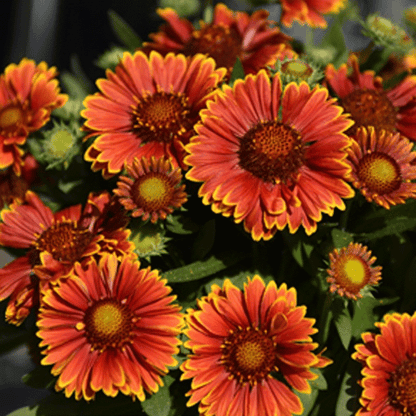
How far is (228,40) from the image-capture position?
74cm

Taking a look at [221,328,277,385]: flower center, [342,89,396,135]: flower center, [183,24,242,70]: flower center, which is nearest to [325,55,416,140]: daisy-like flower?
[342,89,396,135]: flower center

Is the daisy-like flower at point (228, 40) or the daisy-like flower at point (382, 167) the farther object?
the daisy-like flower at point (228, 40)

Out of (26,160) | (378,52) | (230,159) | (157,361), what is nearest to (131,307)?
(157,361)

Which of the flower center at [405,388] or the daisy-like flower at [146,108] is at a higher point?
the daisy-like flower at [146,108]

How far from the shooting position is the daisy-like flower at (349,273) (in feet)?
1.72

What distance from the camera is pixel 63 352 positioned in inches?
21.0

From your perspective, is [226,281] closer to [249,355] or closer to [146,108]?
[249,355]

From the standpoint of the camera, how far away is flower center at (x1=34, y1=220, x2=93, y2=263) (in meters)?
0.57

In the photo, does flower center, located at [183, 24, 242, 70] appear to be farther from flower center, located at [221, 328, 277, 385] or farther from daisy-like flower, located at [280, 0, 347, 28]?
flower center, located at [221, 328, 277, 385]

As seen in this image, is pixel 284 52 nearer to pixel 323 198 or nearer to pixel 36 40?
pixel 323 198

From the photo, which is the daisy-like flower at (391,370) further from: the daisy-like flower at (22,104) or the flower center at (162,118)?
the daisy-like flower at (22,104)

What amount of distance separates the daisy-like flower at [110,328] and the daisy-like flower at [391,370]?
0.19 meters

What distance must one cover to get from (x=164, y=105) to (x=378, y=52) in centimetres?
37

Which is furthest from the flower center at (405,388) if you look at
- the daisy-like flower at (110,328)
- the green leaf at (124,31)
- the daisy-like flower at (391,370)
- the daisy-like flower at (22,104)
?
the green leaf at (124,31)
